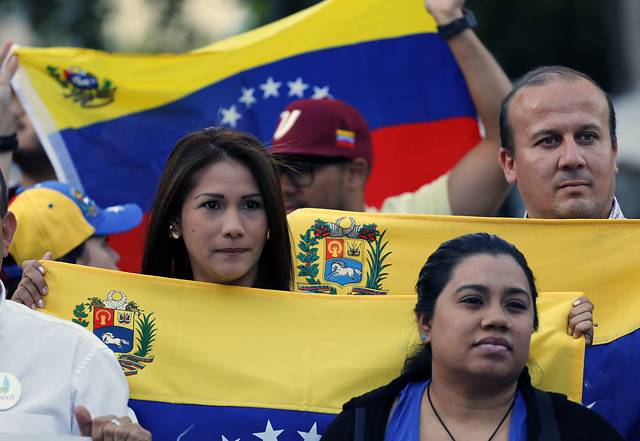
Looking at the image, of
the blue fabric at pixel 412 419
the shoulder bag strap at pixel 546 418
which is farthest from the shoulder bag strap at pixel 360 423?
the shoulder bag strap at pixel 546 418

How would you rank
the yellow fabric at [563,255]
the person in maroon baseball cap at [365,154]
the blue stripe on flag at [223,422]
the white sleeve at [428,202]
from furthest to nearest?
the white sleeve at [428,202] < the person in maroon baseball cap at [365,154] < the yellow fabric at [563,255] < the blue stripe on flag at [223,422]

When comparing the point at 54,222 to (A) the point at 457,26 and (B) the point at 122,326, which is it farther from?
(A) the point at 457,26

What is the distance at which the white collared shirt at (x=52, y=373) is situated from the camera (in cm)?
315

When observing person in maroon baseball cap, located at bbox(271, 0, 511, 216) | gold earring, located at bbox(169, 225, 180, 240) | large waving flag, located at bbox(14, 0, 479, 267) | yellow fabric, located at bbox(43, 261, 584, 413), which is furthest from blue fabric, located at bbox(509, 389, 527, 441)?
large waving flag, located at bbox(14, 0, 479, 267)

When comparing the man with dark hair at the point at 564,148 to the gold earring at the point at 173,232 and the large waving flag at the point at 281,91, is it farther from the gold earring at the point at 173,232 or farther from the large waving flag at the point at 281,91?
the large waving flag at the point at 281,91

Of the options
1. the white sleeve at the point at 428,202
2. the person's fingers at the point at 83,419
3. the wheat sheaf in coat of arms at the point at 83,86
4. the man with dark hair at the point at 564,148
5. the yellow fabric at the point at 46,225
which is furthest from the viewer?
the wheat sheaf in coat of arms at the point at 83,86

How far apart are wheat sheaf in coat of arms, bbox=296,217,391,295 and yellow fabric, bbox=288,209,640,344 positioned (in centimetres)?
1

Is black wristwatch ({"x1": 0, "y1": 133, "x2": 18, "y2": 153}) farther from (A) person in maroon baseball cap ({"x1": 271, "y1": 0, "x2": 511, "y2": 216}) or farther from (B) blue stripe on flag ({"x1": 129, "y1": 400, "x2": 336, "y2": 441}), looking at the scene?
(B) blue stripe on flag ({"x1": 129, "y1": 400, "x2": 336, "y2": 441})

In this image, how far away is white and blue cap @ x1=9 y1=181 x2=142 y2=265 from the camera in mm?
4750

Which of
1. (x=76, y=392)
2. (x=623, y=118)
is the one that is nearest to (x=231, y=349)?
(x=76, y=392)

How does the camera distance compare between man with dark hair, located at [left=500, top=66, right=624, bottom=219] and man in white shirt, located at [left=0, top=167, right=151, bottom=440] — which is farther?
man with dark hair, located at [left=500, top=66, right=624, bottom=219]

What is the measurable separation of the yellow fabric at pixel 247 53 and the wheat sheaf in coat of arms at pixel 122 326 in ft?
8.86

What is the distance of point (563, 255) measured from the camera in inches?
157

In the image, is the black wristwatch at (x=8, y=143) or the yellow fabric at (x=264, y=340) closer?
the yellow fabric at (x=264, y=340)
